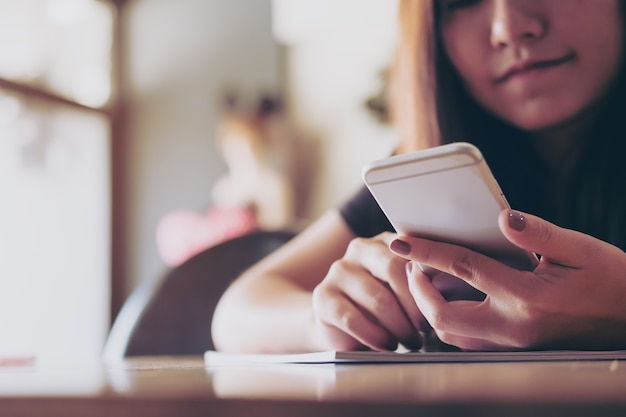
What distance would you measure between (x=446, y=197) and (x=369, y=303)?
0.49ft

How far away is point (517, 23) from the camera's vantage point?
73 cm

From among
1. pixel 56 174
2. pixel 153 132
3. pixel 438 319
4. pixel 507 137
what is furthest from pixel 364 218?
pixel 153 132

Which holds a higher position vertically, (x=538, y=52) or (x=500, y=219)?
(x=538, y=52)

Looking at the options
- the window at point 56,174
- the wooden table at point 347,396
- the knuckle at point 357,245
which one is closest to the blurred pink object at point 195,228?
the window at point 56,174

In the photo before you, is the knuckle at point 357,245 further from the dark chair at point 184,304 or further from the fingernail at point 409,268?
Result: the dark chair at point 184,304

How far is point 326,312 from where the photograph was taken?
1.71ft

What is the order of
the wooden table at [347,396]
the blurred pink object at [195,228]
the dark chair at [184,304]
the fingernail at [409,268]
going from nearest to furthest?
the wooden table at [347,396]
the fingernail at [409,268]
the dark chair at [184,304]
the blurred pink object at [195,228]

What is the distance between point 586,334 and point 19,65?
2.51 m

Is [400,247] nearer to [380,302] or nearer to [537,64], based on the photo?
[380,302]

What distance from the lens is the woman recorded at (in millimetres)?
406

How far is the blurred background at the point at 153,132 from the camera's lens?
8.27 feet

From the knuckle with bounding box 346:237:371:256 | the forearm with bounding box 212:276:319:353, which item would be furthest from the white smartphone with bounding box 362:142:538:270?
the forearm with bounding box 212:276:319:353

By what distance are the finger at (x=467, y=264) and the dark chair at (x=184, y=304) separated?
54cm

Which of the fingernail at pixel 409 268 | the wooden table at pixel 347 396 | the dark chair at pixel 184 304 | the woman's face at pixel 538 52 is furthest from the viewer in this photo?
the dark chair at pixel 184 304
